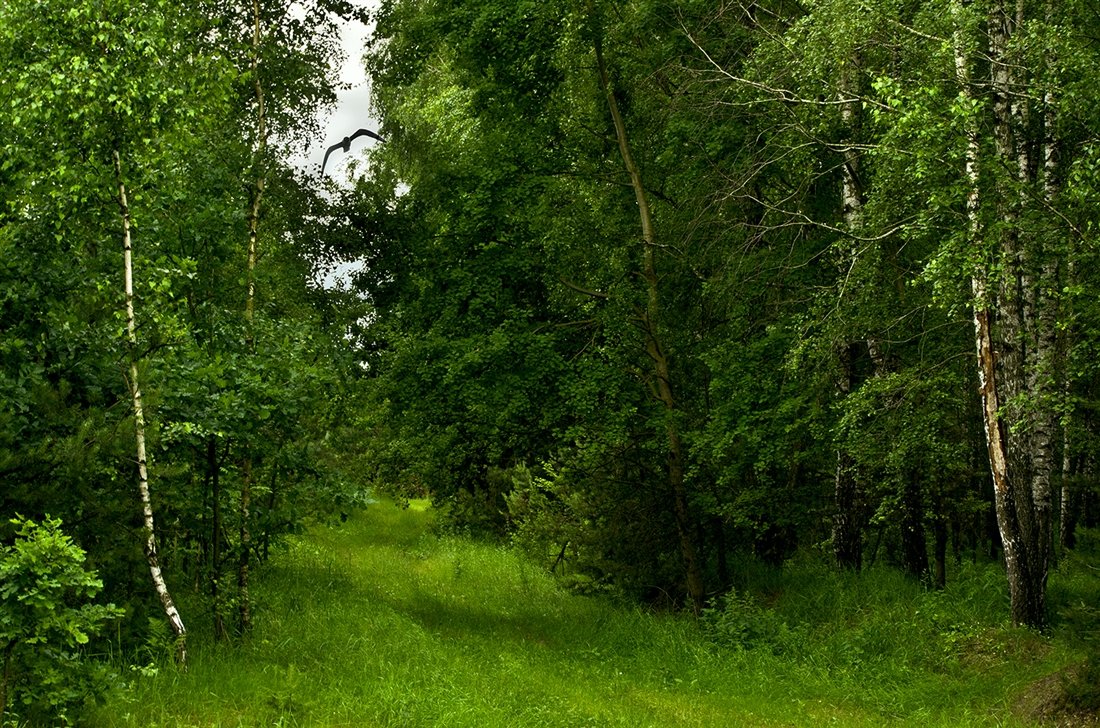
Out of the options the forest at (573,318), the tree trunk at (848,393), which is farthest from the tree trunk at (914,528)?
the tree trunk at (848,393)

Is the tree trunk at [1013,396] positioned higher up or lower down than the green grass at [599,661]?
higher up

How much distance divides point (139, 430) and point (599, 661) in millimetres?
6898

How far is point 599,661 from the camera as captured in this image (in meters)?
12.7

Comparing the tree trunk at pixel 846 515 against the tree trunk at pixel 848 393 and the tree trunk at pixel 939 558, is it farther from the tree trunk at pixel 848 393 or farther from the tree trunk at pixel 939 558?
the tree trunk at pixel 939 558

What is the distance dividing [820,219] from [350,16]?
7.83 meters

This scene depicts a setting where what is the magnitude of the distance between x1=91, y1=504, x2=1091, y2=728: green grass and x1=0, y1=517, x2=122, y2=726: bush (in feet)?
1.66

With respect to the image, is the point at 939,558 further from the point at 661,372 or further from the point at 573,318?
the point at 573,318

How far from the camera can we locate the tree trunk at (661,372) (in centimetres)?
1466

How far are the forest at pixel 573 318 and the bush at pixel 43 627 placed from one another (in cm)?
4

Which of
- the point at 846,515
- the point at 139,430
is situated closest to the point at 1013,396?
the point at 846,515

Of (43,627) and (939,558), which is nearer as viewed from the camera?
(43,627)

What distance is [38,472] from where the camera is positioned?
25.7 ft

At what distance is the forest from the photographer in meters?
8.59

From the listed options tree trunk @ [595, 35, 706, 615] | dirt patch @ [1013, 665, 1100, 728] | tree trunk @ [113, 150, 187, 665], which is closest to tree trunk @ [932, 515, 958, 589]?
tree trunk @ [595, 35, 706, 615]
